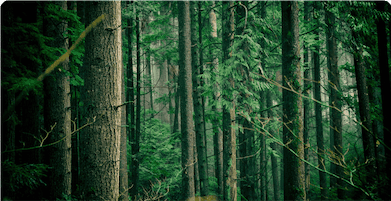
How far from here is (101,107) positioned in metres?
3.75

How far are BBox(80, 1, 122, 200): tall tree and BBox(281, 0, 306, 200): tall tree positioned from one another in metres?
4.17

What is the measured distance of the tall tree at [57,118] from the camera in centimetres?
659

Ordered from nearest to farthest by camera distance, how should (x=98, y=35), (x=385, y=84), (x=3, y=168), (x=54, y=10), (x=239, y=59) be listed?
1. (x=385, y=84)
2. (x=98, y=35)
3. (x=3, y=168)
4. (x=54, y=10)
5. (x=239, y=59)

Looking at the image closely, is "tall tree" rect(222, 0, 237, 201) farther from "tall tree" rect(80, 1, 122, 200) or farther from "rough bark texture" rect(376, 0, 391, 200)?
"rough bark texture" rect(376, 0, 391, 200)

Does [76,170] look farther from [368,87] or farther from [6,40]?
[368,87]

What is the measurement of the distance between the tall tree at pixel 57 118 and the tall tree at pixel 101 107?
3.54 meters

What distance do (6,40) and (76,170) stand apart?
250 inches

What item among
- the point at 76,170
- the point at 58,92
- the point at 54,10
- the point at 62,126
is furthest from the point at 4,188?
the point at 76,170

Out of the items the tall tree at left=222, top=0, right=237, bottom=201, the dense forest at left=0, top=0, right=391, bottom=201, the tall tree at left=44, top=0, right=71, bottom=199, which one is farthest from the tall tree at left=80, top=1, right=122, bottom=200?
the tall tree at left=222, top=0, right=237, bottom=201

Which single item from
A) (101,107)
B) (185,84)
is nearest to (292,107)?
(185,84)

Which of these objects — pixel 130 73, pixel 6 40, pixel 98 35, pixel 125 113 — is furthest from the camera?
pixel 130 73

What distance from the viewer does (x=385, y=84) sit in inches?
77.8

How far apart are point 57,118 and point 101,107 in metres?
3.88

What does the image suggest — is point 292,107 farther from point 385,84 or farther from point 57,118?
point 57,118
